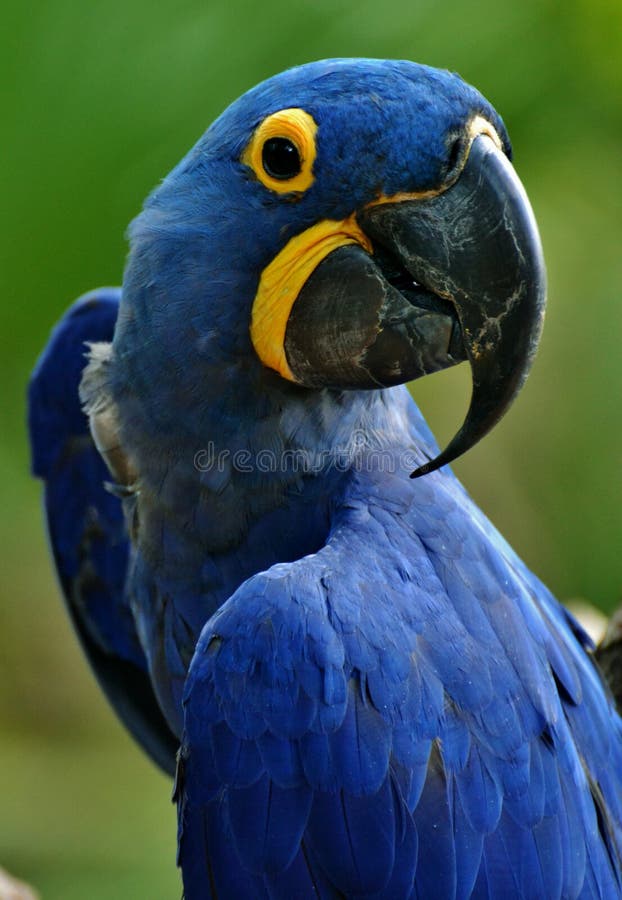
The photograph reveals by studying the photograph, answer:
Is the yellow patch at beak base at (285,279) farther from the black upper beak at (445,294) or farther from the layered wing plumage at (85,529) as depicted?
the layered wing plumage at (85,529)

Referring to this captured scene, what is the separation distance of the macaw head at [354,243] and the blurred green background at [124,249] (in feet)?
3.27

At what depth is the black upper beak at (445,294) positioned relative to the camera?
4.96 ft

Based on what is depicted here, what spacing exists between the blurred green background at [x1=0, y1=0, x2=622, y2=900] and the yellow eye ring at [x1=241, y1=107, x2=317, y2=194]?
105 centimetres

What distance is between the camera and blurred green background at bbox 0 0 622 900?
2.66 m

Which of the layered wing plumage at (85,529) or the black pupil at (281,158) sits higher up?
the black pupil at (281,158)

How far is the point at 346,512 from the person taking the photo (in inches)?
71.6

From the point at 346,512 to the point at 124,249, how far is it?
1.25 metres

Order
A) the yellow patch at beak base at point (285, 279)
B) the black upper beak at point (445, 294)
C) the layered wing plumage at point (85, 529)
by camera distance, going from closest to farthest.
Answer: the black upper beak at point (445, 294) < the yellow patch at beak base at point (285, 279) < the layered wing plumage at point (85, 529)

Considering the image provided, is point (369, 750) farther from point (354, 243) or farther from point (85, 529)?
point (85, 529)

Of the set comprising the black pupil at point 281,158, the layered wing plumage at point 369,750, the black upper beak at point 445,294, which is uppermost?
the black pupil at point 281,158

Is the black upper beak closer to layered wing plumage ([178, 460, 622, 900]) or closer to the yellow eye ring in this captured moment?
the yellow eye ring

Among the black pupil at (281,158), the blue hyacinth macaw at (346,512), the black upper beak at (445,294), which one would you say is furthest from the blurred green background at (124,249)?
the black upper beak at (445,294)

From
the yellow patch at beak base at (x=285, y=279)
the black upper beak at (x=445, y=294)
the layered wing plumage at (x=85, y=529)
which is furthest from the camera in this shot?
the layered wing plumage at (x=85, y=529)

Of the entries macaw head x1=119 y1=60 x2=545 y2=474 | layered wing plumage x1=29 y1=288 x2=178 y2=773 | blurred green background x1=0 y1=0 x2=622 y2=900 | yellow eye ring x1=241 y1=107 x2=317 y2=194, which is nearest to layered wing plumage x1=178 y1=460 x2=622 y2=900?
macaw head x1=119 y1=60 x2=545 y2=474
